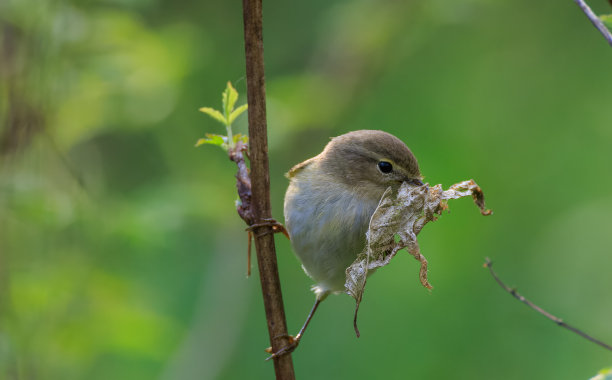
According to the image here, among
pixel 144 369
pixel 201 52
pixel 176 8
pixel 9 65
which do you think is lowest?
pixel 144 369

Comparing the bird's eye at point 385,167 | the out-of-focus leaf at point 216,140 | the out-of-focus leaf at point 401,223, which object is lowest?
the out-of-focus leaf at point 401,223

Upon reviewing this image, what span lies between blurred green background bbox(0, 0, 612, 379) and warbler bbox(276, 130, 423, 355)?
544 millimetres

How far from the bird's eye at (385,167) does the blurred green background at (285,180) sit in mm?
776

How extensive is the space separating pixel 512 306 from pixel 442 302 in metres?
0.65

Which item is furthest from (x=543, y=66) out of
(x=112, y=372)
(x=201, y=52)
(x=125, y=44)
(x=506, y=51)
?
(x=112, y=372)

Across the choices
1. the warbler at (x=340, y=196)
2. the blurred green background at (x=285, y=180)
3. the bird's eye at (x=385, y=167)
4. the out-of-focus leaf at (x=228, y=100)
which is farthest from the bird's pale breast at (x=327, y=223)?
the out-of-focus leaf at (x=228, y=100)

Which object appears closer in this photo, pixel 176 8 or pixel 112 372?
pixel 112 372

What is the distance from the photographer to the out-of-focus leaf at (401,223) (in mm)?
2121

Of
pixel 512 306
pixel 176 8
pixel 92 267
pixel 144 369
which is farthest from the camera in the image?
pixel 512 306

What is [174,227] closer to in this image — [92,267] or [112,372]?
[92,267]

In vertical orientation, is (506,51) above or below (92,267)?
above

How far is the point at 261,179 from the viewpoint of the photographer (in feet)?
6.82

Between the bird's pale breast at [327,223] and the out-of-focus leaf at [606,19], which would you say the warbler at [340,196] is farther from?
the out-of-focus leaf at [606,19]

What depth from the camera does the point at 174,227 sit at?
3.57 meters
